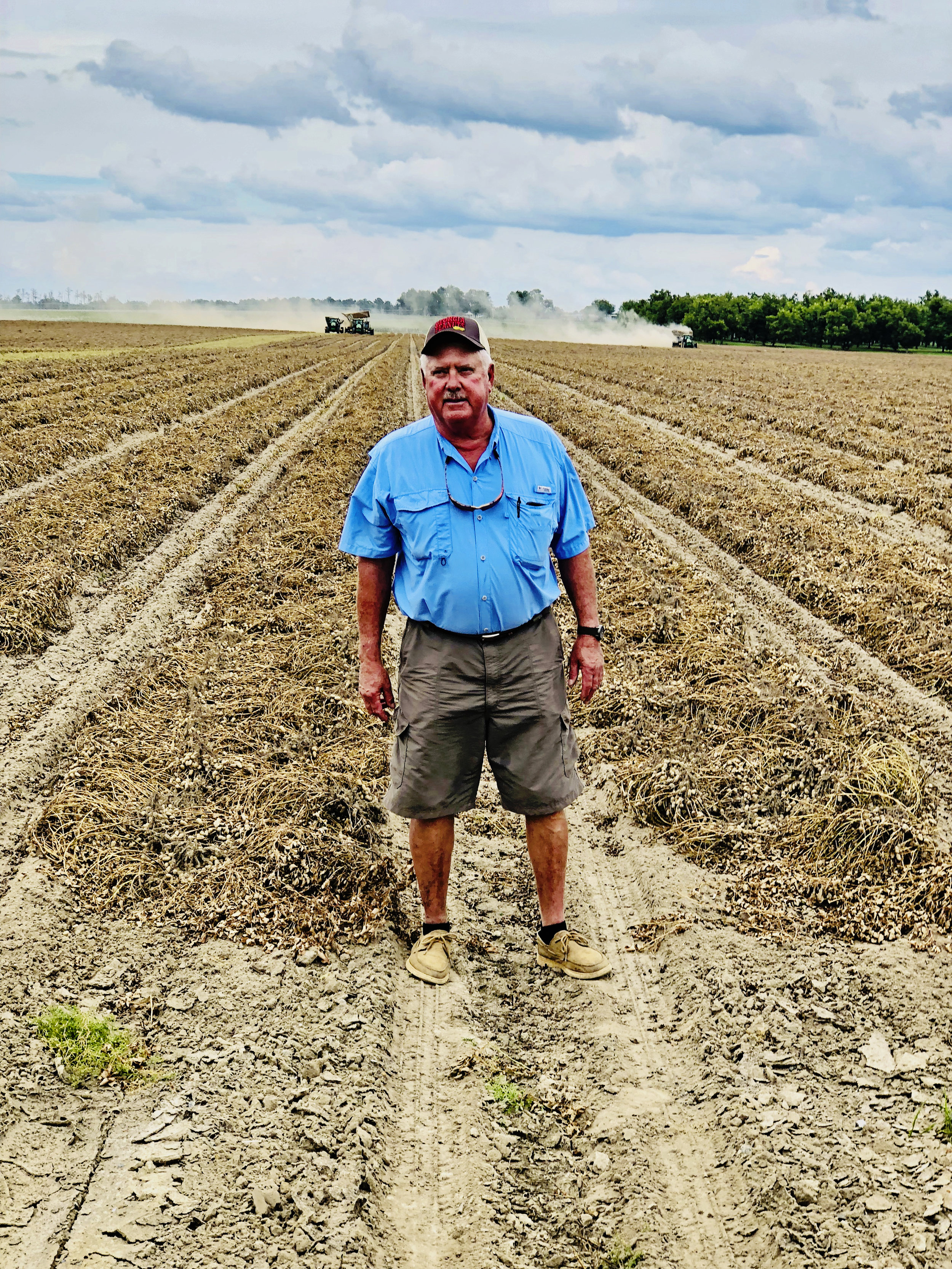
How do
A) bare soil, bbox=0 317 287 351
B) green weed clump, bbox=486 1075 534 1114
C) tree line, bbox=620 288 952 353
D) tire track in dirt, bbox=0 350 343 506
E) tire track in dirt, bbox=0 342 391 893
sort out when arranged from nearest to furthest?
green weed clump, bbox=486 1075 534 1114
tire track in dirt, bbox=0 342 391 893
tire track in dirt, bbox=0 350 343 506
bare soil, bbox=0 317 287 351
tree line, bbox=620 288 952 353

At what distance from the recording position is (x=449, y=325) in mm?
3258

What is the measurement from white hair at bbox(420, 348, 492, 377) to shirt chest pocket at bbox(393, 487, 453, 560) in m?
0.42

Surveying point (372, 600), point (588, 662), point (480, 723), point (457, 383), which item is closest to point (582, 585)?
point (588, 662)

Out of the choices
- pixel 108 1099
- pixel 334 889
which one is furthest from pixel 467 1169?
pixel 334 889

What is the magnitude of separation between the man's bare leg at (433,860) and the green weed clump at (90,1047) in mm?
1164

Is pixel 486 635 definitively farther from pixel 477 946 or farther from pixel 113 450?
pixel 113 450

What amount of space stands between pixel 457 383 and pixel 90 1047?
2.62 meters

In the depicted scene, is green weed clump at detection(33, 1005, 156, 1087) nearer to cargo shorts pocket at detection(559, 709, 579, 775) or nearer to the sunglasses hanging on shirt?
cargo shorts pocket at detection(559, 709, 579, 775)

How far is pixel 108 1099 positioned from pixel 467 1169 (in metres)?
1.20

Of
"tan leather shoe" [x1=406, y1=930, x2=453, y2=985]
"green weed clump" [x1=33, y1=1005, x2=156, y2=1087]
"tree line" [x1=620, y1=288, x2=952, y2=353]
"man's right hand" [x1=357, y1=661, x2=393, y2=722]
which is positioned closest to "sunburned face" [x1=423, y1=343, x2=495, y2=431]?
"man's right hand" [x1=357, y1=661, x2=393, y2=722]

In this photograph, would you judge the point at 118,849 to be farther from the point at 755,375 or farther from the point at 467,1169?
the point at 755,375

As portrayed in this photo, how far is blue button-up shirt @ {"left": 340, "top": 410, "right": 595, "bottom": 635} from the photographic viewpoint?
133 inches

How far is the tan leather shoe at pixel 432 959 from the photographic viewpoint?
12.5 ft

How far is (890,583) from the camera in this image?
8.86 meters
